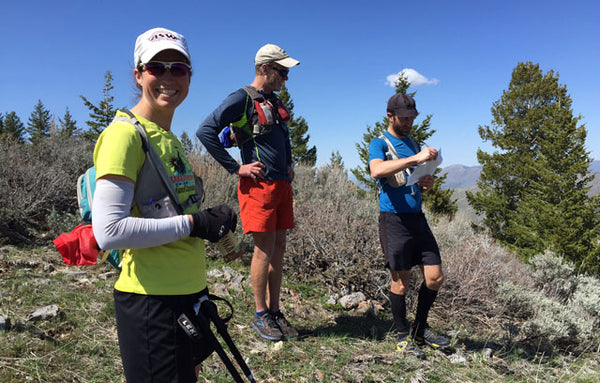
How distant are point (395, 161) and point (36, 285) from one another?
359 centimetres

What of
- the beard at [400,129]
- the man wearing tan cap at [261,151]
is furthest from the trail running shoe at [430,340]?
the beard at [400,129]

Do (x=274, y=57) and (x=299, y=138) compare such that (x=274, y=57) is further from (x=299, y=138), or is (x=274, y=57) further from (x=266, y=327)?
(x=299, y=138)

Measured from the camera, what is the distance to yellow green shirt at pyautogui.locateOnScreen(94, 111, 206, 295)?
1.14 meters

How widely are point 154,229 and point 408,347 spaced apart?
102 inches

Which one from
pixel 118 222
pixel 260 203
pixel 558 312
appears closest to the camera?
pixel 118 222

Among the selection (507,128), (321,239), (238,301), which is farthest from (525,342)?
(507,128)

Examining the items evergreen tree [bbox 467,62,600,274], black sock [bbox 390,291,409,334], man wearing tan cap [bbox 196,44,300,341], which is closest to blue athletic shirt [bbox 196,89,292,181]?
man wearing tan cap [bbox 196,44,300,341]

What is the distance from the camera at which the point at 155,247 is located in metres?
1.29

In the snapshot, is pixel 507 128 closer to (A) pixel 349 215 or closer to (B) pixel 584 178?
(B) pixel 584 178

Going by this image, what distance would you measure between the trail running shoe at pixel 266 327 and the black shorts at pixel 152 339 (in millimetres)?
1762

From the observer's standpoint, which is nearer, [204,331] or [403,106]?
[204,331]

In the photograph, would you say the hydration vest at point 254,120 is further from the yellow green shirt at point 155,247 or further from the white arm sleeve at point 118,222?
the white arm sleeve at point 118,222

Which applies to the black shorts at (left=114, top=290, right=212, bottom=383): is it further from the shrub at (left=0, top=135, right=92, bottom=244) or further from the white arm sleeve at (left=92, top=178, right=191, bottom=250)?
the shrub at (left=0, top=135, right=92, bottom=244)

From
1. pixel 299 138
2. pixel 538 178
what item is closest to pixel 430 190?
pixel 538 178
